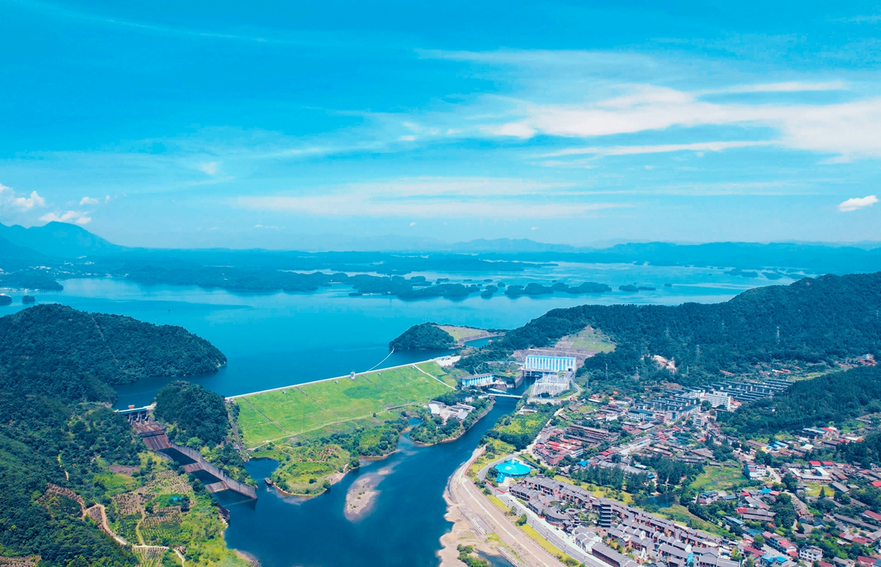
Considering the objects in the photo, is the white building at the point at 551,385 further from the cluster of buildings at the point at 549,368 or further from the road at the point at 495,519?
the road at the point at 495,519

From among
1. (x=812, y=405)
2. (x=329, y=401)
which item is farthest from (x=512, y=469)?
(x=812, y=405)

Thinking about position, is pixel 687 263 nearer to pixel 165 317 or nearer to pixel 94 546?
pixel 165 317

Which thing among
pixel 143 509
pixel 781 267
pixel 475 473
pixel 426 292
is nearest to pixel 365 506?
pixel 475 473

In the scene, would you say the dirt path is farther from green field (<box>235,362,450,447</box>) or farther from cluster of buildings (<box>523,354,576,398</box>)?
cluster of buildings (<box>523,354,576,398</box>)

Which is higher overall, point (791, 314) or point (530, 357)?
point (791, 314)

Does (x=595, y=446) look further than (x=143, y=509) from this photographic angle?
Yes

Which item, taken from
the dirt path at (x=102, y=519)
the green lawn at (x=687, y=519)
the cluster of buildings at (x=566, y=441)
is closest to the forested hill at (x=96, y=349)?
the dirt path at (x=102, y=519)

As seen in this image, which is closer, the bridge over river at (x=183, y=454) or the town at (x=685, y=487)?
the town at (x=685, y=487)
